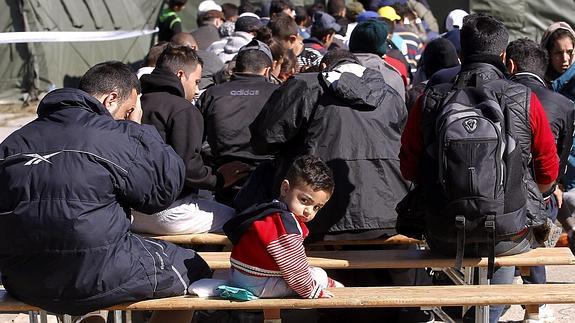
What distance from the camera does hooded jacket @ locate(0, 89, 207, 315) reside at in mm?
4570

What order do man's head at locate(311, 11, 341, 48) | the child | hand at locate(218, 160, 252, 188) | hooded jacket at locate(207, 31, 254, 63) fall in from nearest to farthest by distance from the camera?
hand at locate(218, 160, 252, 188) < hooded jacket at locate(207, 31, 254, 63) < man's head at locate(311, 11, 341, 48) < the child

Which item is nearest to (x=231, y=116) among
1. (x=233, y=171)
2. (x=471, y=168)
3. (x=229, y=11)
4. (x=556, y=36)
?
(x=233, y=171)

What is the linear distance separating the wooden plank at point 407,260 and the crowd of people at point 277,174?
0.07 metres

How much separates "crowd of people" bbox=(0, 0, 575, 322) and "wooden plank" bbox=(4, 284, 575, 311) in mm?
75

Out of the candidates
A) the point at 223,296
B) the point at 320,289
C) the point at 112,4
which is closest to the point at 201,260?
the point at 223,296

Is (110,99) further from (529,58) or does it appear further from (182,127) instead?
(529,58)

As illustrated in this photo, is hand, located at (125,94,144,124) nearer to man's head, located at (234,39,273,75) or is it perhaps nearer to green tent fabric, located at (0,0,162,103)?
man's head, located at (234,39,273,75)

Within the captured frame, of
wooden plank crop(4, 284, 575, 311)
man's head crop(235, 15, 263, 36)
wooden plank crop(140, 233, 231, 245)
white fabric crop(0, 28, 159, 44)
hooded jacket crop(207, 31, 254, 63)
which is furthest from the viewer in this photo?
white fabric crop(0, 28, 159, 44)

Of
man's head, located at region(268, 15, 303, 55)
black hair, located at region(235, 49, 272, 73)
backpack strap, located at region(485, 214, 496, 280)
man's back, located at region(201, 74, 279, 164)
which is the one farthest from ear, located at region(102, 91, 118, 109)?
man's head, located at region(268, 15, 303, 55)

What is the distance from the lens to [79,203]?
15.0ft

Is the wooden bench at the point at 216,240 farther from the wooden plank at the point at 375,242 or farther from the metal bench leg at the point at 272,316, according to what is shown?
the metal bench leg at the point at 272,316

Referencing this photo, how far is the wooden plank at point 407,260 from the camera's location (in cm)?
556

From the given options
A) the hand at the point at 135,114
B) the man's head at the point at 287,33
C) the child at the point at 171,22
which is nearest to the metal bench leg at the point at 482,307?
the hand at the point at 135,114

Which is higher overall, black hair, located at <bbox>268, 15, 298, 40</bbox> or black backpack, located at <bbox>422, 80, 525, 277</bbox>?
black backpack, located at <bbox>422, 80, 525, 277</bbox>
